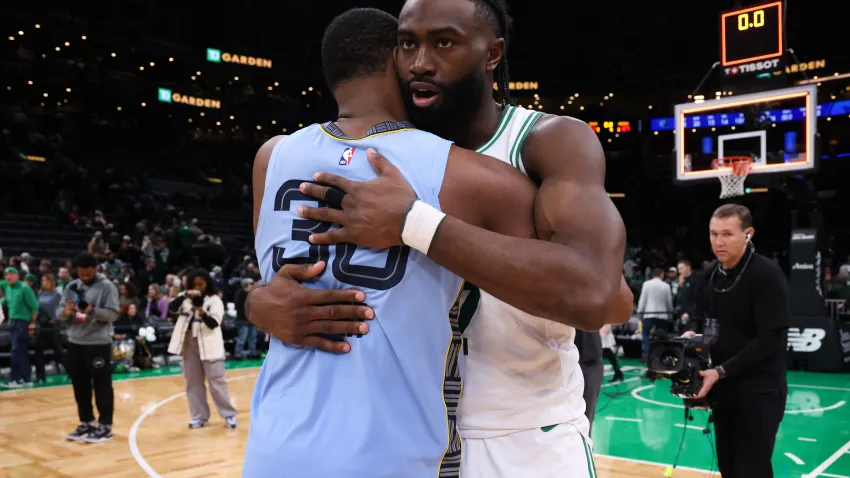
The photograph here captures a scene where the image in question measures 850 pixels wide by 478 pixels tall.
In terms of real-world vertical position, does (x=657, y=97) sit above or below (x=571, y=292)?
above

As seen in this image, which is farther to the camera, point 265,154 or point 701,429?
point 701,429

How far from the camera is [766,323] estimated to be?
151 inches

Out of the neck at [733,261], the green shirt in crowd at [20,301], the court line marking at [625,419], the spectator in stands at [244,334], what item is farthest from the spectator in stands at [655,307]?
the green shirt in crowd at [20,301]

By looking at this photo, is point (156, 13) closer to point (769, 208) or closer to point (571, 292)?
point (769, 208)

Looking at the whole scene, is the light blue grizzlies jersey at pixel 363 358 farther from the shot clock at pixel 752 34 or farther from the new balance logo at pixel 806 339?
the new balance logo at pixel 806 339

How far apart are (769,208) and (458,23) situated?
27.8 m

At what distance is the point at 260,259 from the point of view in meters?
1.66

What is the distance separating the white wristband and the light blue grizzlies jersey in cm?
7

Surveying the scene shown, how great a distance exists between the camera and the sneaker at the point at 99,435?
21.7 feet

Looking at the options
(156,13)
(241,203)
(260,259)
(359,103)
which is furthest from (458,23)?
(156,13)

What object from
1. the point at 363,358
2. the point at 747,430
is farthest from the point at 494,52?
the point at 747,430

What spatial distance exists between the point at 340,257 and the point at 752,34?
1157 centimetres

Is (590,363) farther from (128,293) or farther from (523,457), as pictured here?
(128,293)

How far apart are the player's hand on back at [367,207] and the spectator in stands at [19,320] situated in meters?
9.70
